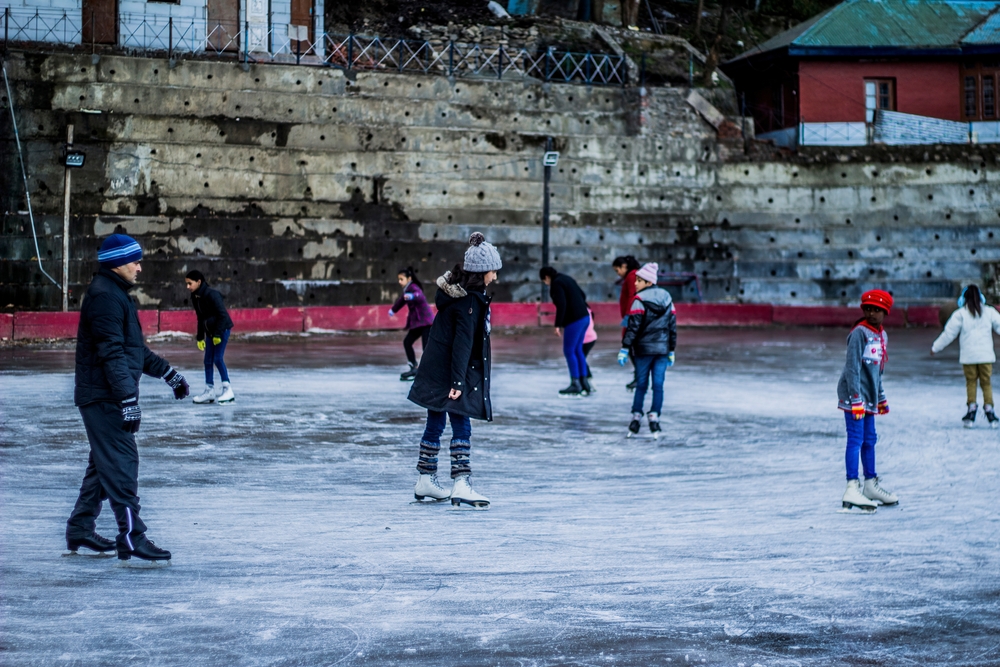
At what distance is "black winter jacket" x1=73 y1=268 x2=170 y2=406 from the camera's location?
6.22m

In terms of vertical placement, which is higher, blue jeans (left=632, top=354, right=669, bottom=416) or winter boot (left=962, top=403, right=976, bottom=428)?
blue jeans (left=632, top=354, right=669, bottom=416)

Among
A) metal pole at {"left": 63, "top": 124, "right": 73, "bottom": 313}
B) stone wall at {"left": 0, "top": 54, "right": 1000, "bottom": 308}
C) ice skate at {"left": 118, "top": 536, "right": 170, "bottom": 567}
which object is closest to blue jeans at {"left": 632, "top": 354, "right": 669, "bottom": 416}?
ice skate at {"left": 118, "top": 536, "right": 170, "bottom": 567}

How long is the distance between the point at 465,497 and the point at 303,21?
88.1 feet

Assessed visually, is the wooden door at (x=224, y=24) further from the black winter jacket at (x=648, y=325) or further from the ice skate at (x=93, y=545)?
the ice skate at (x=93, y=545)

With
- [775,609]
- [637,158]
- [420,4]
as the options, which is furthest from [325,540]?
[420,4]

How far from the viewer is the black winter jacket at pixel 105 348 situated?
20.4 feet

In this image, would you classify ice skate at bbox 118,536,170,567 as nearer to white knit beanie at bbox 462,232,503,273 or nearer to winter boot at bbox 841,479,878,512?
white knit beanie at bbox 462,232,503,273

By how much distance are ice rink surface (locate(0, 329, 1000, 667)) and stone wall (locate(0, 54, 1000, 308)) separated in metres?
14.8

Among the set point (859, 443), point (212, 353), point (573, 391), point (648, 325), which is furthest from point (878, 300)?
point (212, 353)

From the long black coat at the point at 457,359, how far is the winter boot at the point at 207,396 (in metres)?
6.28

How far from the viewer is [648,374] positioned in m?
12.0

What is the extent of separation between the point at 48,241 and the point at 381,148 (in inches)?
335

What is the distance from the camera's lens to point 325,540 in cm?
720

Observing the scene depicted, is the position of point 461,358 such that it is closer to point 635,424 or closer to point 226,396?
point 635,424
